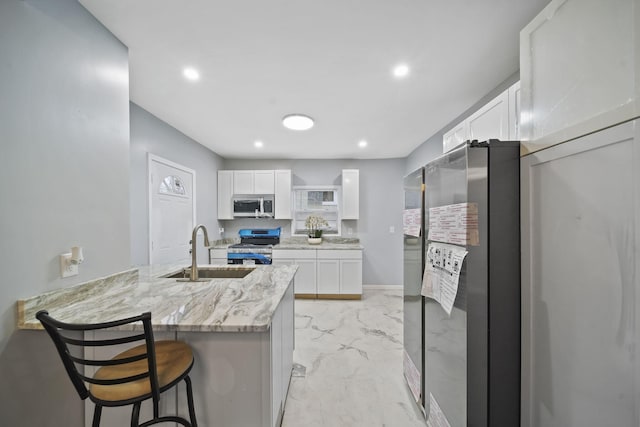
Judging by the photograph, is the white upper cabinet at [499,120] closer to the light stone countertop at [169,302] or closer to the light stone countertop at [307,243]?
the light stone countertop at [169,302]

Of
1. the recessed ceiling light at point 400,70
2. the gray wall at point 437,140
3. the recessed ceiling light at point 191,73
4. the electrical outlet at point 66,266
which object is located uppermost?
the recessed ceiling light at point 191,73

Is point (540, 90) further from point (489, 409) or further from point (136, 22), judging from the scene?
point (136, 22)

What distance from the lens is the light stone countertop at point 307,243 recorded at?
4.04 metres

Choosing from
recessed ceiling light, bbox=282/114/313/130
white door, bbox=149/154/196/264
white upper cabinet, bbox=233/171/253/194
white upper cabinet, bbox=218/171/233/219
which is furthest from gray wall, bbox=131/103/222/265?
recessed ceiling light, bbox=282/114/313/130

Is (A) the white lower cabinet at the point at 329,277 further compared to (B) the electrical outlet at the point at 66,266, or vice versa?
(A) the white lower cabinet at the point at 329,277

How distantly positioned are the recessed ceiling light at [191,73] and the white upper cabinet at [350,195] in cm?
280

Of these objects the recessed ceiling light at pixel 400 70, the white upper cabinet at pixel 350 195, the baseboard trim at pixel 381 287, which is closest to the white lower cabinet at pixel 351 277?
the baseboard trim at pixel 381 287

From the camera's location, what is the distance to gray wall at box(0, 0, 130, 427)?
103 cm

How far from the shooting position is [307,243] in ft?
14.4

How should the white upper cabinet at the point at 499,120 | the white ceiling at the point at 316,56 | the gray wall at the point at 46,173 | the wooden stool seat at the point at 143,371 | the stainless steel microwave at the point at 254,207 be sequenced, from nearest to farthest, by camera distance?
the wooden stool seat at the point at 143,371 < the gray wall at the point at 46,173 < the white ceiling at the point at 316,56 < the white upper cabinet at the point at 499,120 < the stainless steel microwave at the point at 254,207

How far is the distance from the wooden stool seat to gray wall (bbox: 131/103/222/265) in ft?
5.33

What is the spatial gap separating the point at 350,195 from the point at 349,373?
284cm

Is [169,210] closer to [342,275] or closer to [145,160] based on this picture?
[145,160]

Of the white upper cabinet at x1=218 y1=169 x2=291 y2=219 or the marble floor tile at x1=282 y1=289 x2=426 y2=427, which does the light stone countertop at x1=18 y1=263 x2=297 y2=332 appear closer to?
the marble floor tile at x1=282 y1=289 x2=426 y2=427
